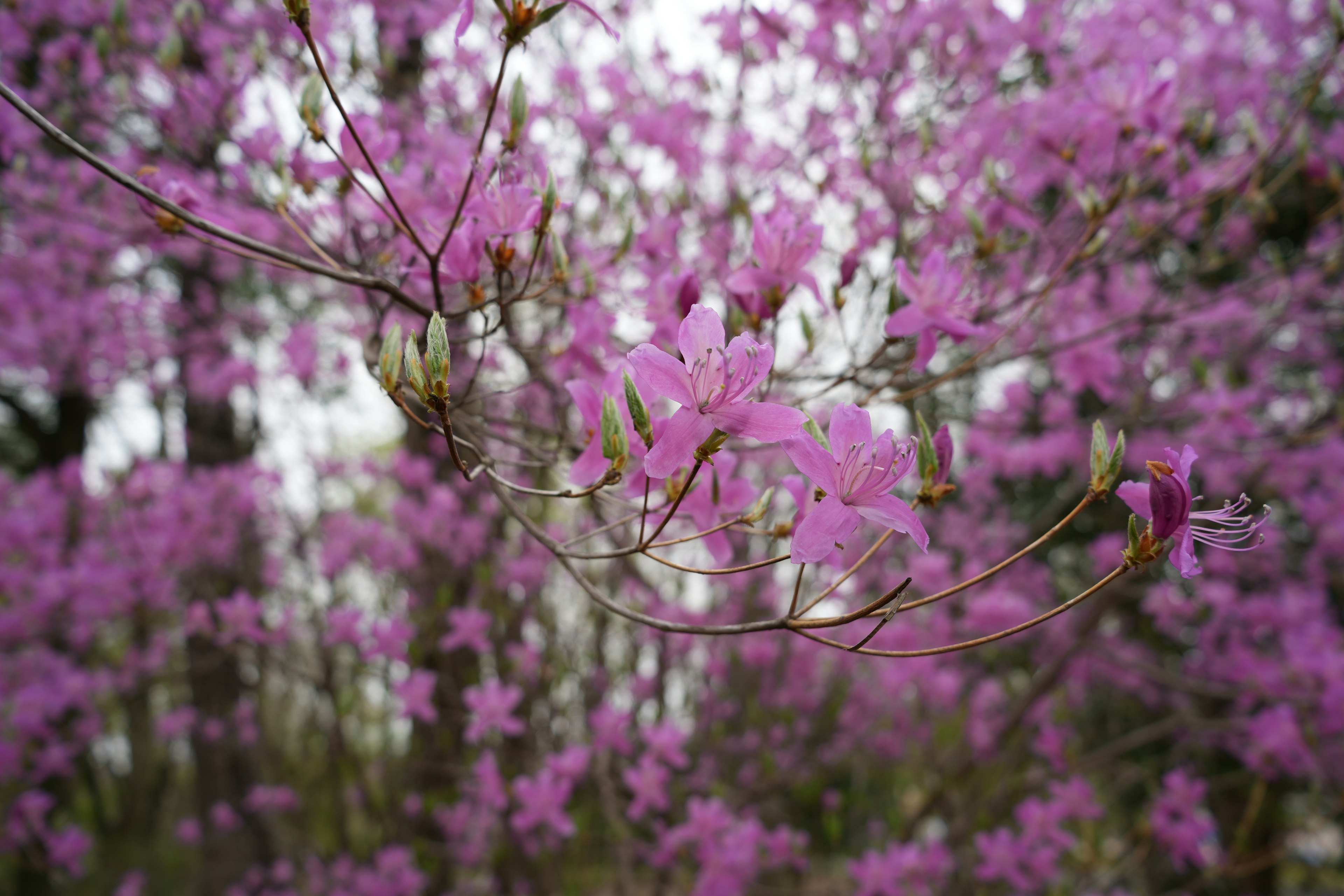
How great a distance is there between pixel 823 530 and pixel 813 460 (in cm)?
9

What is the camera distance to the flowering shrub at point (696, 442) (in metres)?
1.32

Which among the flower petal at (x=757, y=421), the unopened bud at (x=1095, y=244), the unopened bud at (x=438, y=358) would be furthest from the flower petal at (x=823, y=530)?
the unopened bud at (x=1095, y=244)

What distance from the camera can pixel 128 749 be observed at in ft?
32.2

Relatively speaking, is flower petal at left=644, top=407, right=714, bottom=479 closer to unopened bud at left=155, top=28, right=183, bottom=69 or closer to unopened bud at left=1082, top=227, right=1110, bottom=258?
unopened bud at left=1082, top=227, right=1110, bottom=258

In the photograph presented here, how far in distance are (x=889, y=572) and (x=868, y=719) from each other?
1.16 m

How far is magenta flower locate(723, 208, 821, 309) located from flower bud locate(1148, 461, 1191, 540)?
757mm

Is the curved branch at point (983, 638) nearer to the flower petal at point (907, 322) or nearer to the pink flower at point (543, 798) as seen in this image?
the flower petal at point (907, 322)

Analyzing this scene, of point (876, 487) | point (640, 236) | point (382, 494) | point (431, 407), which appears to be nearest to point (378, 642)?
point (640, 236)

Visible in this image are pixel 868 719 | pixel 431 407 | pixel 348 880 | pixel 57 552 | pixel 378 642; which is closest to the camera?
pixel 431 407

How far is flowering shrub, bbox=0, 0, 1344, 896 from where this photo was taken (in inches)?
51.9

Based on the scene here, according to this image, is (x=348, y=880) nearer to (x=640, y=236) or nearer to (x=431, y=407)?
(x=640, y=236)

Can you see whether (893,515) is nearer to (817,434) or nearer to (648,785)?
(817,434)

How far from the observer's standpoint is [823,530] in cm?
93

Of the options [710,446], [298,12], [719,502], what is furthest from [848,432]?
[298,12]
